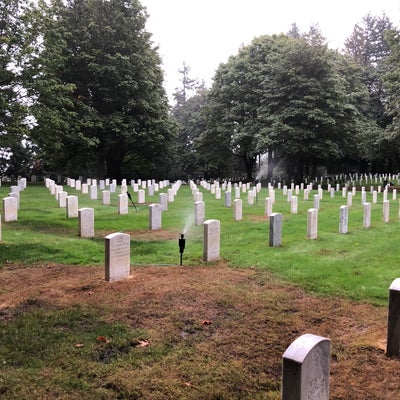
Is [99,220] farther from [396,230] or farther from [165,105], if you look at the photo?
[165,105]

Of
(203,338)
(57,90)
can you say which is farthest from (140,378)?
(57,90)

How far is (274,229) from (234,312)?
13.9 feet

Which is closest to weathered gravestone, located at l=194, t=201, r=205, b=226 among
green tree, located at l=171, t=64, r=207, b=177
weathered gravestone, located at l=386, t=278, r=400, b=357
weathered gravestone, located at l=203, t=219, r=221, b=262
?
weathered gravestone, located at l=203, t=219, r=221, b=262

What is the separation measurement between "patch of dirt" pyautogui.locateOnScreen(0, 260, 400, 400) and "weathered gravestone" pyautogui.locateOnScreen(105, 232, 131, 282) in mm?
185

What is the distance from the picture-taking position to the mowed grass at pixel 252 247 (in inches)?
274

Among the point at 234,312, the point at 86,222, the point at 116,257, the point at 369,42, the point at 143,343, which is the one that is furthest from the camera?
the point at 369,42

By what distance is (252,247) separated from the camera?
9.30 m

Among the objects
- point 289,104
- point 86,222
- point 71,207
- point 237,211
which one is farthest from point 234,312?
point 289,104

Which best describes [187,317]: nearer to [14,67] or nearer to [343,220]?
[343,220]

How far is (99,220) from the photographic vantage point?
1278 centimetres

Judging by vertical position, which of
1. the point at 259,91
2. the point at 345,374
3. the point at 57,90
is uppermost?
the point at 259,91

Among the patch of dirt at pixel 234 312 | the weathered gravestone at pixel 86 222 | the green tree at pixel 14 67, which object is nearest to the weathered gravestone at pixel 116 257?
the patch of dirt at pixel 234 312

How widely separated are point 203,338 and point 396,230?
922cm

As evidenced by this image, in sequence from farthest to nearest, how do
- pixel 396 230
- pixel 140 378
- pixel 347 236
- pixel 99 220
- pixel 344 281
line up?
pixel 99 220 < pixel 396 230 < pixel 347 236 < pixel 344 281 < pixel 140 378
